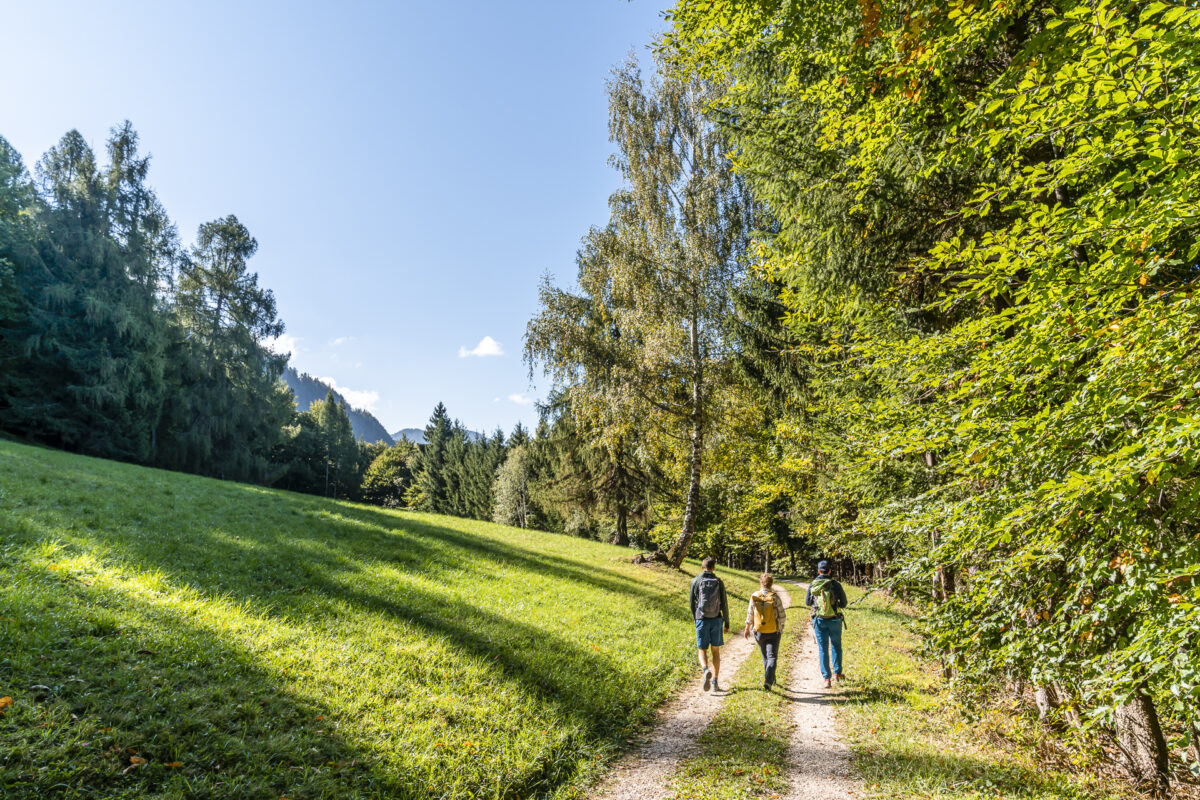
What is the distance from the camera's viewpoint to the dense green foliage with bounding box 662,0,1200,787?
9.64ft

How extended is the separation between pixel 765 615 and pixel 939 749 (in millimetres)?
2707

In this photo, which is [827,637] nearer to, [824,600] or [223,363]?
[824,600]

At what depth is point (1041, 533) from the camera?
136 inches

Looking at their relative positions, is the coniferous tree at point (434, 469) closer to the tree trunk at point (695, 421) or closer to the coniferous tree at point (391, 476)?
the coniferous tree at point (391, 476)

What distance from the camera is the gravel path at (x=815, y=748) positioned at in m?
4.76

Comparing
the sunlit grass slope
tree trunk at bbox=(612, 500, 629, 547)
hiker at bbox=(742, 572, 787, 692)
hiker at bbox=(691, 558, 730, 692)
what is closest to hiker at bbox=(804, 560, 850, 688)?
hiker at bbox=(742, 572, 787, 692)

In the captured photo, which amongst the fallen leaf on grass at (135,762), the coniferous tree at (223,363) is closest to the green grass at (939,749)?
the fallen leaf on grass at (135,762)

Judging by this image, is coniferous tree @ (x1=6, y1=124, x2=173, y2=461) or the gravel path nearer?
the gravel path

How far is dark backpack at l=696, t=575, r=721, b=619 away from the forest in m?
2.23

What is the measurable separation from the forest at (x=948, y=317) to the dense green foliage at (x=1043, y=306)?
36 millimetres

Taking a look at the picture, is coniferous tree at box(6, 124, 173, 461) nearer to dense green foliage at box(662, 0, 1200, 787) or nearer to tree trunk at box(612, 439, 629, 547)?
tree trunk at box(612, 439, 629, 547)

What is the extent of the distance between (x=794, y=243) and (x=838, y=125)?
2556mm

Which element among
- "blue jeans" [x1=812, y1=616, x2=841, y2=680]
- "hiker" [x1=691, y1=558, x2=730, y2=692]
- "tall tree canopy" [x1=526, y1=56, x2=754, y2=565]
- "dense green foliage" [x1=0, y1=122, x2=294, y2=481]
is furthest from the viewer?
"dense green foliage" [x1=0, y1=122, x2=294, y2=481]

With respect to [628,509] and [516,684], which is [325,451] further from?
[516,684]
